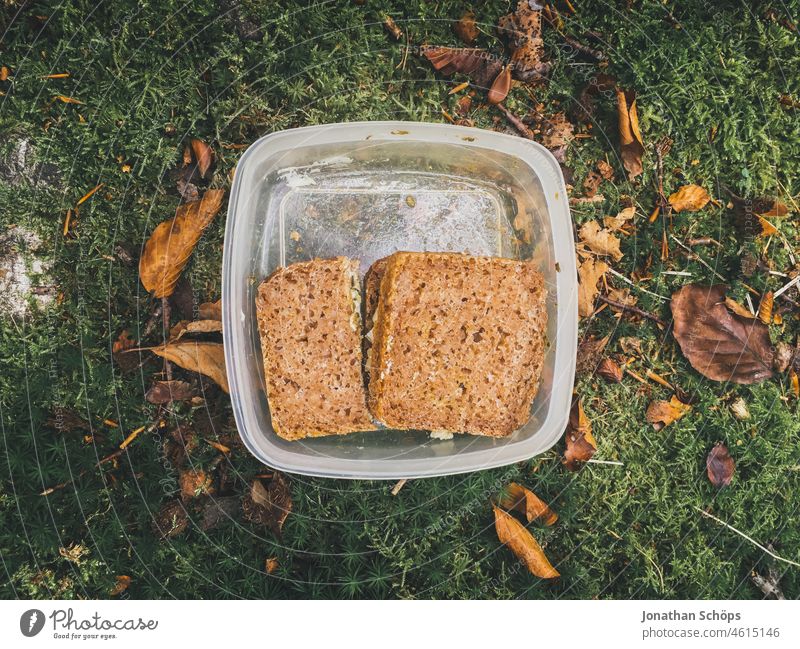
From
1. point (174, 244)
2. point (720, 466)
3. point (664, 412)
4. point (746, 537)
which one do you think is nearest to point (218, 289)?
point (174, 244)

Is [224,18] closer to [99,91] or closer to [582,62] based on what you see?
[99,91]

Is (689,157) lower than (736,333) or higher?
higher

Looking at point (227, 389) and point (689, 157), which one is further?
point (689, 157)

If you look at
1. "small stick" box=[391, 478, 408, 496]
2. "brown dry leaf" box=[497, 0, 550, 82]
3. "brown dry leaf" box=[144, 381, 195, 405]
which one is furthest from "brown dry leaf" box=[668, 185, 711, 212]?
"brown dry leaf" box=[144, 381, 195, 405]

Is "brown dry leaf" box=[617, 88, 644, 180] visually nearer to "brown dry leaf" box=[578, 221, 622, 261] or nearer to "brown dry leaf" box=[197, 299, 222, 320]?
"brown dry leaf" box=[578, 221, 622, 261]

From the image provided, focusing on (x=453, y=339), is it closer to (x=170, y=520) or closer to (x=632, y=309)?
(x=632, y=309)

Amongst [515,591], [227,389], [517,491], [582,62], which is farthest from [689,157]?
[227,389]
